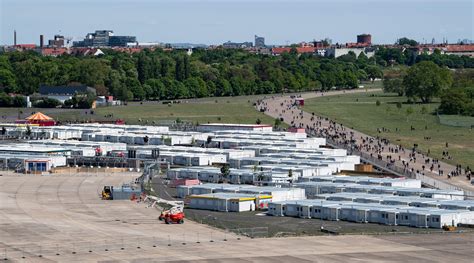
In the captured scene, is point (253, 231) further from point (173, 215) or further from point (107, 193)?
point (107, 193)

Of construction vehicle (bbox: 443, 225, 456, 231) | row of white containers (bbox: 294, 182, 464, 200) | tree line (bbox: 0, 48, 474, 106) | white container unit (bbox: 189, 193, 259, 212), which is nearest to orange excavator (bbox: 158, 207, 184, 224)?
white container unit (bbox: 189, 193, 259, 212)

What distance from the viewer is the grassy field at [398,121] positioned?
294 ft

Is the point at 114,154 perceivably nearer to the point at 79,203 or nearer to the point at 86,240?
the point at 79,203

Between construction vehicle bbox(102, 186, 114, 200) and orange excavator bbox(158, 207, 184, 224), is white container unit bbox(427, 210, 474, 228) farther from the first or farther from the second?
construction vehicle bbox(102, 186, 114, 200)

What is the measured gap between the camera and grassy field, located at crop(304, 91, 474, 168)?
294ft

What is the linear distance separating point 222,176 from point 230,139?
23207 mm

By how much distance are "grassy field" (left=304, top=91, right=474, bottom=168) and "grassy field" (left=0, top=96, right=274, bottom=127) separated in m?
8.01

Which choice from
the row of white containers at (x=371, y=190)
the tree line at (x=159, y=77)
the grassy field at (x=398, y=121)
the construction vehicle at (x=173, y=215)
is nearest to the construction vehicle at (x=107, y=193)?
the construction vehicle at (x=173, y=215)

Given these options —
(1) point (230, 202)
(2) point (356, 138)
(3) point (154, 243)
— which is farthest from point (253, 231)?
(2) point (356, 138)

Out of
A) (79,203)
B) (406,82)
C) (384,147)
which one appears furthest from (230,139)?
(406,82)

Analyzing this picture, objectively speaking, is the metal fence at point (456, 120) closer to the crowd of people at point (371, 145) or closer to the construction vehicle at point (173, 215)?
the crowd of people at point (371, 145)

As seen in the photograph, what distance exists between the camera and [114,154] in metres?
81.8

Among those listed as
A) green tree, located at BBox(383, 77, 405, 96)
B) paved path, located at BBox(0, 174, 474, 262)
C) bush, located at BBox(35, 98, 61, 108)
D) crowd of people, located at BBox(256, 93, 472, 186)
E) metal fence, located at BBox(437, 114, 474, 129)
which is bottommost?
paved path, located at BBox(0, 174, 474, 262)

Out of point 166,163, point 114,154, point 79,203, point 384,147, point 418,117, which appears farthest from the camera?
point 418,117
